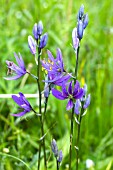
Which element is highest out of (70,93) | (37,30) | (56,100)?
(37,30)

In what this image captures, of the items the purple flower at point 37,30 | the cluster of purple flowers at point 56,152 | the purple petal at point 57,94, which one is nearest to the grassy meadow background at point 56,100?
the cluster of purple flowers at point 56,152

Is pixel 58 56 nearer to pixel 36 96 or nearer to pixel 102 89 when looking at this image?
pixel 36 96

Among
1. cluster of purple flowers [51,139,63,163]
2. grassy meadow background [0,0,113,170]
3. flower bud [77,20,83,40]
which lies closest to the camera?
flower bud [77,20,83,40]

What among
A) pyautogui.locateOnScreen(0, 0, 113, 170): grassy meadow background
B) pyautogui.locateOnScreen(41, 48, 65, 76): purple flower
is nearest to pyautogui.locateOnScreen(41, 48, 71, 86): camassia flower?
pyautogui.locateOnScreen(41, 48, 65, 76): purple flower

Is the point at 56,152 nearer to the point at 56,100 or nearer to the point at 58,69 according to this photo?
the point at 58,69

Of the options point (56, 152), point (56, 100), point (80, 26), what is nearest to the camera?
point (80, 26)

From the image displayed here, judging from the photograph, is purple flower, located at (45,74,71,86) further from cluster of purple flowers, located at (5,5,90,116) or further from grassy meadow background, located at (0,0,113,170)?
grassy meadow background, located at (0,0,113,170)

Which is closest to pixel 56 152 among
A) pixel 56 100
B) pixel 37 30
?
pixel 37 30

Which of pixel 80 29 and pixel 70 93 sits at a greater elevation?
pixel 80 29
